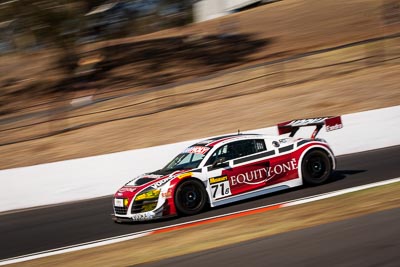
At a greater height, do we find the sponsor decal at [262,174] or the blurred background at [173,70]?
the blurred background at [173,70]

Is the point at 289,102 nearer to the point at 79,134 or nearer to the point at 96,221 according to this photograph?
the point at 79,134

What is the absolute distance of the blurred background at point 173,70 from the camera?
21375mm

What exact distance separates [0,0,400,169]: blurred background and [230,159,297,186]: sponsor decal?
25.7 ft

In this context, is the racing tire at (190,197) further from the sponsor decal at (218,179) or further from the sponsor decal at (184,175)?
the sponsor decal at (218,179)

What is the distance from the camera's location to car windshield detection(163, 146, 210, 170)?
38.8ft

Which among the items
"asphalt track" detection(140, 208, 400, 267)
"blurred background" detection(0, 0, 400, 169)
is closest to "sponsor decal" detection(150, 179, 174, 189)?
"asphalt track" detection(140, 208, 400, 267)

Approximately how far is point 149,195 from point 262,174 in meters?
2.19

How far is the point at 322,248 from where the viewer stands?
7.16 metres

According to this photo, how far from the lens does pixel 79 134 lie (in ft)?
71.6

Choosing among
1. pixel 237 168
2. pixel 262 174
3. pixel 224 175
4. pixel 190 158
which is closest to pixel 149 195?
pixel 190 158

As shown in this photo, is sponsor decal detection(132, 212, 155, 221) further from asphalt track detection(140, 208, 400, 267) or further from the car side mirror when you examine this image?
asphalt track detection(140, 208, 400, 267)

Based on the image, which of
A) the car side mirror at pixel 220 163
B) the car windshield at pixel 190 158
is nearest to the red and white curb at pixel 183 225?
the car side mirror at pixel 220 163

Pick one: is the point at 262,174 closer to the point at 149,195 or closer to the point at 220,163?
the point at 220,163

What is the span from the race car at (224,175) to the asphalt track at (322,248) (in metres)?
3.33
